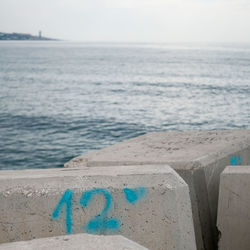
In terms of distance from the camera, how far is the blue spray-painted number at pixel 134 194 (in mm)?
2635

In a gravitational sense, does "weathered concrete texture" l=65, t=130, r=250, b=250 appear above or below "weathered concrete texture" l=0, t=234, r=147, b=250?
below

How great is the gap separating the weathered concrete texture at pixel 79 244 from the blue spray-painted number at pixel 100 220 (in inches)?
24.7

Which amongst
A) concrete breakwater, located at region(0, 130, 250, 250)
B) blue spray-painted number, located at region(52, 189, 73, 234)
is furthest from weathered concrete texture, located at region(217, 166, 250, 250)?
blue spray-painted number, located at region(52, 189, 73, 234)

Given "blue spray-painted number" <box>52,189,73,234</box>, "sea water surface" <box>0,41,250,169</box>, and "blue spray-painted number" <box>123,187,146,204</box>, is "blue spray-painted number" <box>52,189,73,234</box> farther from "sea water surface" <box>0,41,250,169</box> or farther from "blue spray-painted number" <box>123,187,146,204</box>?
"sea water surface" <box>0,41,250,169</box>

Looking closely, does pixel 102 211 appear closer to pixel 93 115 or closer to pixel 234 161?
pixel 234 161

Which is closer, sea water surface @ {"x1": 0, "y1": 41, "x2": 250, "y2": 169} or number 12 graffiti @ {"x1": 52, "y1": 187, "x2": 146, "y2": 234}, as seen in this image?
number 12 graffiti @ {"x1": 52, "y1": 187, "x2": 146, "y2": 234}

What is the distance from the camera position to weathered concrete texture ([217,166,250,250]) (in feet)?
10.6

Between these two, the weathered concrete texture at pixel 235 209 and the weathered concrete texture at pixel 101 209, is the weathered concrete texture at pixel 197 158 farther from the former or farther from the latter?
the weathered concrete texture at pixel 101 209

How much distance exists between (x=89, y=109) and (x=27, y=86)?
13.5 metres

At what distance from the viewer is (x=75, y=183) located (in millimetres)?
2664

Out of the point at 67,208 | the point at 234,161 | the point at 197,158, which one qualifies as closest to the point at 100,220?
the point at 67,208

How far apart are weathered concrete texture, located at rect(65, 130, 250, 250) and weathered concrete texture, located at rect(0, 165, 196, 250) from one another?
3.39 ft

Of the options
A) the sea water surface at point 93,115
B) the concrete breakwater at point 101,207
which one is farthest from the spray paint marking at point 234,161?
Answer: the sea water surface at point 93,115

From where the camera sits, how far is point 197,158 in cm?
385
